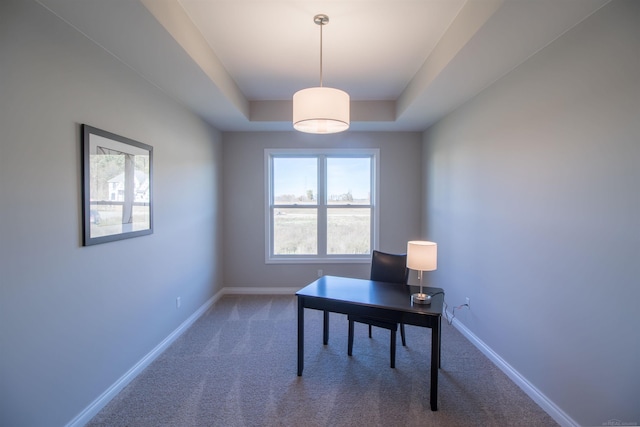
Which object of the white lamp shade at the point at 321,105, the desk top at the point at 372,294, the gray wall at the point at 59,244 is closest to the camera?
the gray wall at the point at 59,244

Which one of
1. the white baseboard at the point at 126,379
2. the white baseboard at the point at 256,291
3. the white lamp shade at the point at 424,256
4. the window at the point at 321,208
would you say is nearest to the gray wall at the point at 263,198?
the white baseboard at the point at 256,291

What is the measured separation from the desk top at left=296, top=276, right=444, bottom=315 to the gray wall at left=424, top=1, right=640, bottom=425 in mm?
695

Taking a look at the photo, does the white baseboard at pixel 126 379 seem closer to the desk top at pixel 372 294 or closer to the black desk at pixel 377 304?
the black desk at pixel 377 304

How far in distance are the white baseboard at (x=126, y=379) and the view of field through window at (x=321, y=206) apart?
1.78 m

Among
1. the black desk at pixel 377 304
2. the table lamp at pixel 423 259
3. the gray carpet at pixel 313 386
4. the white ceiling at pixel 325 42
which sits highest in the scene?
the white ceiling at pixel 325 42

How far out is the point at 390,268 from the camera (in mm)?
3068

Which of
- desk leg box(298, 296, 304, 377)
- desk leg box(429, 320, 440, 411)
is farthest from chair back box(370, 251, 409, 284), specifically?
desk leg box(298, 296, 304, 377)

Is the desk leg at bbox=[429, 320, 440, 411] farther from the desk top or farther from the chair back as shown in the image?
Answer: the chair back

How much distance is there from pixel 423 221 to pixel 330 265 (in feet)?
5.23

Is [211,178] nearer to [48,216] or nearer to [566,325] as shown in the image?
[48,216]

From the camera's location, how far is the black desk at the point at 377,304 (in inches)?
81.8

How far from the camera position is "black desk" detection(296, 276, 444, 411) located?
2.08m

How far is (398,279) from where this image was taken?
301 cm

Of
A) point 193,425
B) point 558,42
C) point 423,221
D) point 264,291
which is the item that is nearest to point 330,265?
point 264,291
